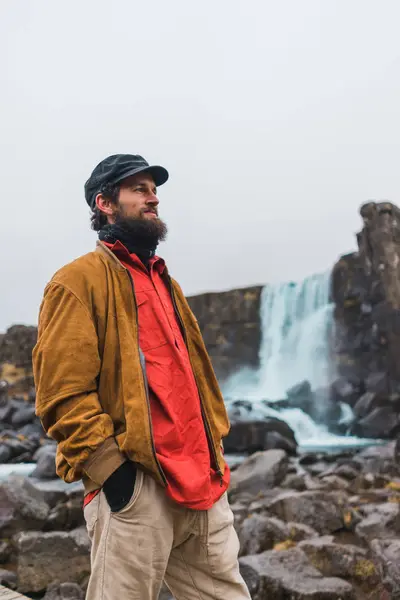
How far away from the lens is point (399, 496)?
29.2 ft

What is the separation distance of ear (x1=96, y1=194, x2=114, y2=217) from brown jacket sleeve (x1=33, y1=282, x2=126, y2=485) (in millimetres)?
540

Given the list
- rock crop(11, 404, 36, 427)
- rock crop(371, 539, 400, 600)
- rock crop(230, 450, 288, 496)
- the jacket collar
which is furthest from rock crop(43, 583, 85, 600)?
rock crop(11, 404, 36, 427)

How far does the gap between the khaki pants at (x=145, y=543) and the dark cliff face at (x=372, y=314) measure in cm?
2115

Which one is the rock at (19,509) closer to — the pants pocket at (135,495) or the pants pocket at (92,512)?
the pants pocket at (92,512)

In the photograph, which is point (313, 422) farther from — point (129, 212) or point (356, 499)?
point (129, 212)

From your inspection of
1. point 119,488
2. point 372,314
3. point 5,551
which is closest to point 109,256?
point 119,488

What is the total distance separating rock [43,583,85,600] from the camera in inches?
198

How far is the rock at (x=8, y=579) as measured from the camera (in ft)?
18.6

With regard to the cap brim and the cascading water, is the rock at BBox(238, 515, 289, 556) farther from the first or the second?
the cascading water

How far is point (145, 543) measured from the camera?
2057 millimetres

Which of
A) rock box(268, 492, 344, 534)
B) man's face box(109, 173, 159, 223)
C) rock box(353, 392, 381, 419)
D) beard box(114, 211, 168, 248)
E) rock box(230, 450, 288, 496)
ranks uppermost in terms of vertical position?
man's face box(109, 173, 159, 223)

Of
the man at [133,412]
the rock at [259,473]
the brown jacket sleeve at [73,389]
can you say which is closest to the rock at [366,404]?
the rock at [259,473]

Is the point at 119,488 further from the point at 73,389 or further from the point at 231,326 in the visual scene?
the point at 231,326

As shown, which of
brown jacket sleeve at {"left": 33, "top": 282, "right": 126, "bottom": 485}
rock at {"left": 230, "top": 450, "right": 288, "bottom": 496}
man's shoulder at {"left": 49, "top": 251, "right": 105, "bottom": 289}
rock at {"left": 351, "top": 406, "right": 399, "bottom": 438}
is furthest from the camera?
rock at {"left": 351, "top": 406, "right": 399, "bottom": 438}
